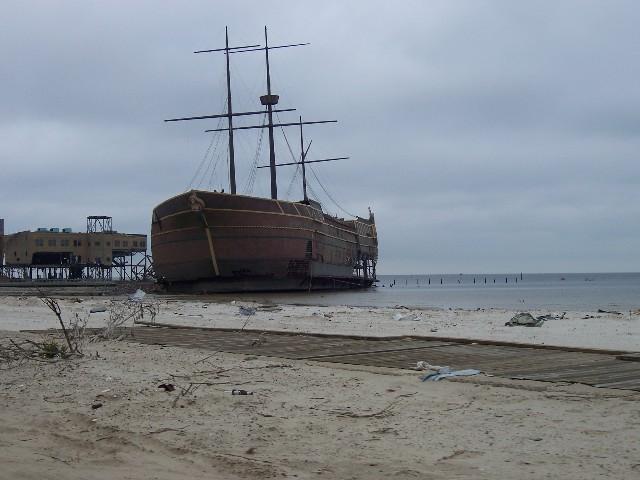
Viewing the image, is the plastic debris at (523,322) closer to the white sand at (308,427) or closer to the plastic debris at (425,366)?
the plastic debris at (425,366)

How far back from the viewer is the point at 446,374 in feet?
19.5

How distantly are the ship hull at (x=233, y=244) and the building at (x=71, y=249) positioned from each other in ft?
104

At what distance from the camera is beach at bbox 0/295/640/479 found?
344 cm

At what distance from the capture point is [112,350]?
794cm

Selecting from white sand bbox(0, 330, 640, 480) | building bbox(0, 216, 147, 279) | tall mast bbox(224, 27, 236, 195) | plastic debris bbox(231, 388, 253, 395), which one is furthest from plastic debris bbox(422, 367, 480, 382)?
building bbox(0, 216, 147, 279)

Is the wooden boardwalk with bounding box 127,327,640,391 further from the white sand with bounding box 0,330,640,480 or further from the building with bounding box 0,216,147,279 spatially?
the building with bounding box 0,216,147,279

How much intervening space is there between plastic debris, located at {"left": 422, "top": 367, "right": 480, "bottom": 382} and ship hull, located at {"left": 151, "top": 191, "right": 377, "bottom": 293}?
115 ft

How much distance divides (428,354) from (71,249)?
241ft

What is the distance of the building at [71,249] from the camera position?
240 ft

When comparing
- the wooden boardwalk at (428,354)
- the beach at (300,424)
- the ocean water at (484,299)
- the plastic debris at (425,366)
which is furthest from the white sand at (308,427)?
the ocean water at (484,299)

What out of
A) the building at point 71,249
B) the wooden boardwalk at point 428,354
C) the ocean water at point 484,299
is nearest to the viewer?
the wooden boardwalk at point 428,354

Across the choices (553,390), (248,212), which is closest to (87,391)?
(553,390)

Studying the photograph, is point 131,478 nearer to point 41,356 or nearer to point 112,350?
point 41,356

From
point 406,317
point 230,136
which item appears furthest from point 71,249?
point 406,317
